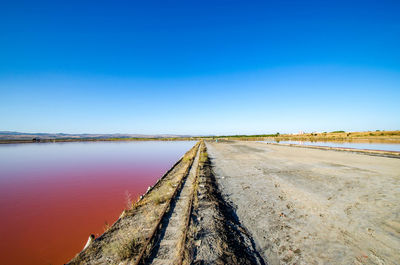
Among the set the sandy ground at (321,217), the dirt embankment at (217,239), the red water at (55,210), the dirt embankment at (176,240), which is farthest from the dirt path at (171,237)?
the red water at (55,210)

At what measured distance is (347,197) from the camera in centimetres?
695

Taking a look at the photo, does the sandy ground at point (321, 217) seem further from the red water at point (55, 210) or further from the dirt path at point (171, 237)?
the red water at point (55, 210)

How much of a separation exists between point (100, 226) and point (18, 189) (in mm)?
7871

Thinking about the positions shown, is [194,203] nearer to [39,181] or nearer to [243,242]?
[243,242]

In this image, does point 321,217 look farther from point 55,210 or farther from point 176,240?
point 55,210

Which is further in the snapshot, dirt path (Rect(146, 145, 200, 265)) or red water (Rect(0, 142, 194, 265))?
red water (Rect(0, 142, 194, 265))

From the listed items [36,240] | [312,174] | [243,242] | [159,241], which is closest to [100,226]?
[36,240]

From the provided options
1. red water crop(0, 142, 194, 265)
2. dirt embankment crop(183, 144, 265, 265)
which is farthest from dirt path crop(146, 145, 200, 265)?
red water crop(0, 142, 194, 265)

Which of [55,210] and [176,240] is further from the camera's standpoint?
[55,210]

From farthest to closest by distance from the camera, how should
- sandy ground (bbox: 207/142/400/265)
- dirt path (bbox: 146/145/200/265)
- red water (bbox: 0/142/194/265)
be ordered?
red water (bbox: 0/142/194/265) → sandy ground (bbox: 207/142/400/265) → dirt path (bbox: 146/145/200/265)

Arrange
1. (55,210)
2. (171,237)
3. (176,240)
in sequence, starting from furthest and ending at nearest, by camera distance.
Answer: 1. (55,210)
2. (171,237)
3. (176,240)

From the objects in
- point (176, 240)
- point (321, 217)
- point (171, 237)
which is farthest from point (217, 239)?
point (321, 217)

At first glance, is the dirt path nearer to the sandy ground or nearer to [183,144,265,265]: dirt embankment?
[183,144,265,265]: dirt embankment

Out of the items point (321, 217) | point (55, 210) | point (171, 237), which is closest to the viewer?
point (171, 237)
